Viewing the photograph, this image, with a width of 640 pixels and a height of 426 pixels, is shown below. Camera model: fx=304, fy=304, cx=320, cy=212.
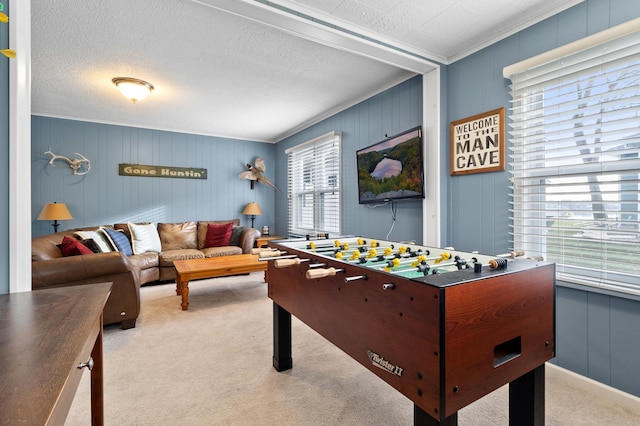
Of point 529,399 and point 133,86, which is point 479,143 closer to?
point 529,399

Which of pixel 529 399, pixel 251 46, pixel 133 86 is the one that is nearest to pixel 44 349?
pixel 529 399

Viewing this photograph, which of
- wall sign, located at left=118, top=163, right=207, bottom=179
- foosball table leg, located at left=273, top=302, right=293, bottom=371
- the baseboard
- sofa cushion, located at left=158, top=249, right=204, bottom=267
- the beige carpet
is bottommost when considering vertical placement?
the beige carpet

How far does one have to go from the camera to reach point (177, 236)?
4.88 meters

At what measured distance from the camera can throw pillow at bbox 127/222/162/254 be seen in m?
4.35

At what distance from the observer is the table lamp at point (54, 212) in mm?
3961

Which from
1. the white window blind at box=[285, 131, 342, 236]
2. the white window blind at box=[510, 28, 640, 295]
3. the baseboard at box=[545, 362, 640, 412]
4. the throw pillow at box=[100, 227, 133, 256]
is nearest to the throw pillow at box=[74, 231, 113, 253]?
the throw pillow at box=[100, 227, 133, 256]

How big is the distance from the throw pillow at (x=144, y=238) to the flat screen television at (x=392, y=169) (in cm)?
314

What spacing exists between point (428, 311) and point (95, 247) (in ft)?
11.7

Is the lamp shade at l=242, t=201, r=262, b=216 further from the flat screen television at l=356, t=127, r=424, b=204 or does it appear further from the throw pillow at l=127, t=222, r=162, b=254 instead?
the flat screen television at l=356, t=127, r=424, b=204

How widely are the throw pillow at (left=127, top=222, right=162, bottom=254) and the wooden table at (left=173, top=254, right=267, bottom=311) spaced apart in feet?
3.49

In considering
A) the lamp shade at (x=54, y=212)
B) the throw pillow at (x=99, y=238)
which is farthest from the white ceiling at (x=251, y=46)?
the throw pillow at (x=99, y=238)

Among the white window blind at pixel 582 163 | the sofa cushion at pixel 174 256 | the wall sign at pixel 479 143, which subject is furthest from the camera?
the sofa cushion at pixel 174 256

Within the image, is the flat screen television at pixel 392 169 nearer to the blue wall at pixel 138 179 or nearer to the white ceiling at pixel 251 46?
the white ceiling at pixel 251 46

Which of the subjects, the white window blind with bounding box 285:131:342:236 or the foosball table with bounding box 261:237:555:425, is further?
the white window blind with bounding box 285:131:342:236
